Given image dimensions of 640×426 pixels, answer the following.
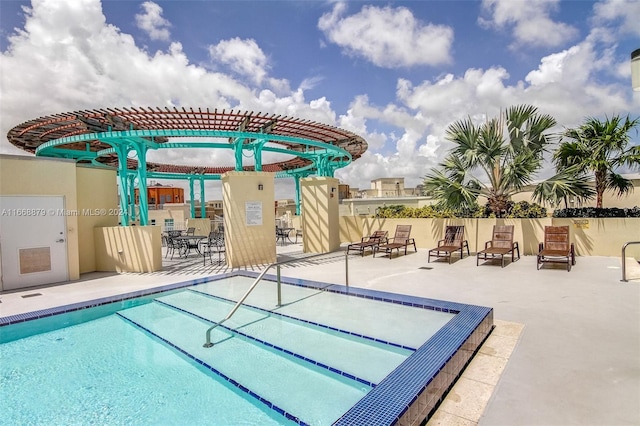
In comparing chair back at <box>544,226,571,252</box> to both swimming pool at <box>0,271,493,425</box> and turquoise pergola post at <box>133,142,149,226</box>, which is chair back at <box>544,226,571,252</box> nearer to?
swimming pool at <box>0,271,493,425</box>

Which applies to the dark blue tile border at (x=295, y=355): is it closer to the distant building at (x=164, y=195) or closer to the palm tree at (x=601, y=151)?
the palm tree at (x=601, y=151)

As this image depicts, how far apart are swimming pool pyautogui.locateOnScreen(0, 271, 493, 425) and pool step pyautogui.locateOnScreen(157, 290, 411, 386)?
0.06ft

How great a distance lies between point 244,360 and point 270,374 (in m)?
0.51

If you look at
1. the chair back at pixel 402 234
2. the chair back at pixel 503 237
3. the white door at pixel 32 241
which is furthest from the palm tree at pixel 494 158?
the white door at pixel 32 241

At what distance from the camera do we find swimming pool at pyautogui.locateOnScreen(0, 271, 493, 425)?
3055mm

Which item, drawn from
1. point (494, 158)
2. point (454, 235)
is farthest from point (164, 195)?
point (494, 158)

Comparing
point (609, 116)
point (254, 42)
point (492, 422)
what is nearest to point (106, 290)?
point (492, 422)

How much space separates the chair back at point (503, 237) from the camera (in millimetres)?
9258

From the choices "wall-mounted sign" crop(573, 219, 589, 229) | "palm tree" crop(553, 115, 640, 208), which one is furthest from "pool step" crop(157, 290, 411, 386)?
"palm tree" crop(553, 115, 640, 208)

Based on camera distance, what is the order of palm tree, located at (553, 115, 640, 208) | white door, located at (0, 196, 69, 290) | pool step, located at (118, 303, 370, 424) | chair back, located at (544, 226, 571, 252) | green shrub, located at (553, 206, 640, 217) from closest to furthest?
pool step, located at (118, 303, 370, 424) < white door, located at (0, 196, 69, 290) < chair back, located at (544, 226, 571, 252) < palm tree, located at (553, 115, 640, 208) < green shrub, located at (553, 206, 640, 217)

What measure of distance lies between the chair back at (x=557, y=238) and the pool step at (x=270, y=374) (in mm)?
7627

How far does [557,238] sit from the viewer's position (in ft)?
27.8

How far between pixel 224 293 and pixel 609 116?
Result: 1120cm

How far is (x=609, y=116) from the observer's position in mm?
9133
